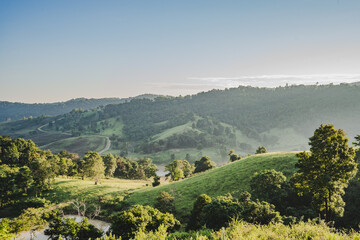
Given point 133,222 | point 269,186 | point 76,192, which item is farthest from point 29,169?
point 269,186

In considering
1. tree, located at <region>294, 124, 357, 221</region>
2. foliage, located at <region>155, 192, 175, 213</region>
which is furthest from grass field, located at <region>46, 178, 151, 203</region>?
tree, located at <region>294, 124, 357, 221</region>

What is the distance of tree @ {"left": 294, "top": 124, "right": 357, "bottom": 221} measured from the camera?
2594 cm

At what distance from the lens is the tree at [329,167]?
2594 centimetres

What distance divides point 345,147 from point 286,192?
15.7 m

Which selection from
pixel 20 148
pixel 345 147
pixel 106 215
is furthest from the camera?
pixel 20 148

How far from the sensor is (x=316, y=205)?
2839 centimetres

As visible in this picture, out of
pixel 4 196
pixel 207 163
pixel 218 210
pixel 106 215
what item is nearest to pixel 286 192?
pixel 218 210

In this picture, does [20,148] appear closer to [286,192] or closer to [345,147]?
[286,192]

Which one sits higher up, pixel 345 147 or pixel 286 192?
pixel 345 147

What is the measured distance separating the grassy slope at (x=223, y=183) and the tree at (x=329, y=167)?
2036 cm

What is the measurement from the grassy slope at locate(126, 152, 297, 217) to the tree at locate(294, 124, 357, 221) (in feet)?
66.8

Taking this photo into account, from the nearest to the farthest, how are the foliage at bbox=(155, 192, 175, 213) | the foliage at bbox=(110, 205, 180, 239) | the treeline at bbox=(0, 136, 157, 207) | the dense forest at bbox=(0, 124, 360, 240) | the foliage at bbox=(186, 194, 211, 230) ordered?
the dense forest at bbox=(0, 124, 360, 240), the foliage at bbox=(110, 205, 180, 239), the foliage at bbox=(186, 194, 211, 230), the foliage at bbox=(155, 192, 175, 213), the treeline at bbox=(0, 136, 157, 207)

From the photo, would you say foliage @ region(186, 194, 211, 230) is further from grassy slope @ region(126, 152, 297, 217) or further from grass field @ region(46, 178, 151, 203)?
grass field @ region(46, 178, 151, 203)

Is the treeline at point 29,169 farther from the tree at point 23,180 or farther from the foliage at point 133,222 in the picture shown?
the foliage at point 133,222
